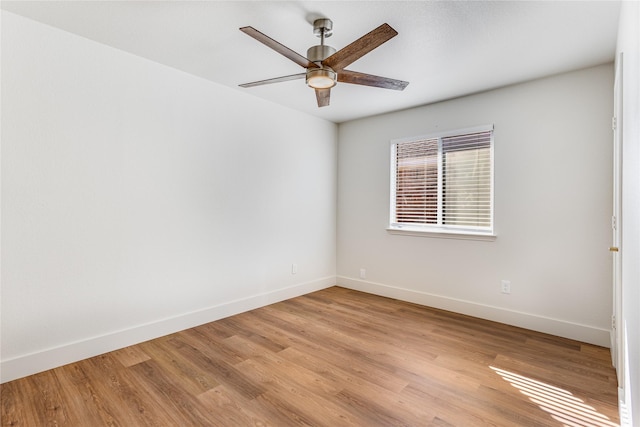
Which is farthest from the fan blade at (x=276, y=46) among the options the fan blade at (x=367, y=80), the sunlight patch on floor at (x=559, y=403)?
the sunlight patch on floor at (x=559, y=403)

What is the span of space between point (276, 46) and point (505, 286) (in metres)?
3.01

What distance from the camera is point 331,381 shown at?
82.8 inches

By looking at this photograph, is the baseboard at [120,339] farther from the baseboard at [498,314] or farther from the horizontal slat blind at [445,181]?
the horizontal slat blind at [445,181]

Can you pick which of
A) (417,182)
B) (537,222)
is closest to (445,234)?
(417,182)

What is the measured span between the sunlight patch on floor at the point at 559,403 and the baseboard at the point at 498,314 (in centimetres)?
104

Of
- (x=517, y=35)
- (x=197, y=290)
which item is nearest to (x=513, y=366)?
(x=517, y=35)

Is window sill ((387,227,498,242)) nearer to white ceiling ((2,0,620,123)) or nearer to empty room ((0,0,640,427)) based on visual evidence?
empty room ((0,0,640,427))

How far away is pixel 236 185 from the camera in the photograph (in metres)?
3.39

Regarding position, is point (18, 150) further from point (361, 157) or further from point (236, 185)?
point (361, 157)

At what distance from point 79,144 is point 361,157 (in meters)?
3.13

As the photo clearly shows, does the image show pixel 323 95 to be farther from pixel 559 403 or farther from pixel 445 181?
pixel 559 403

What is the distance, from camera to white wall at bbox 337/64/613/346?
2697mm

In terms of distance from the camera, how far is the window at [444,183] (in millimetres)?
3362

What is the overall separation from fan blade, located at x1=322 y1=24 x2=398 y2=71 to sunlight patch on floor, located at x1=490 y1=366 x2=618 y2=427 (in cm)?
231
